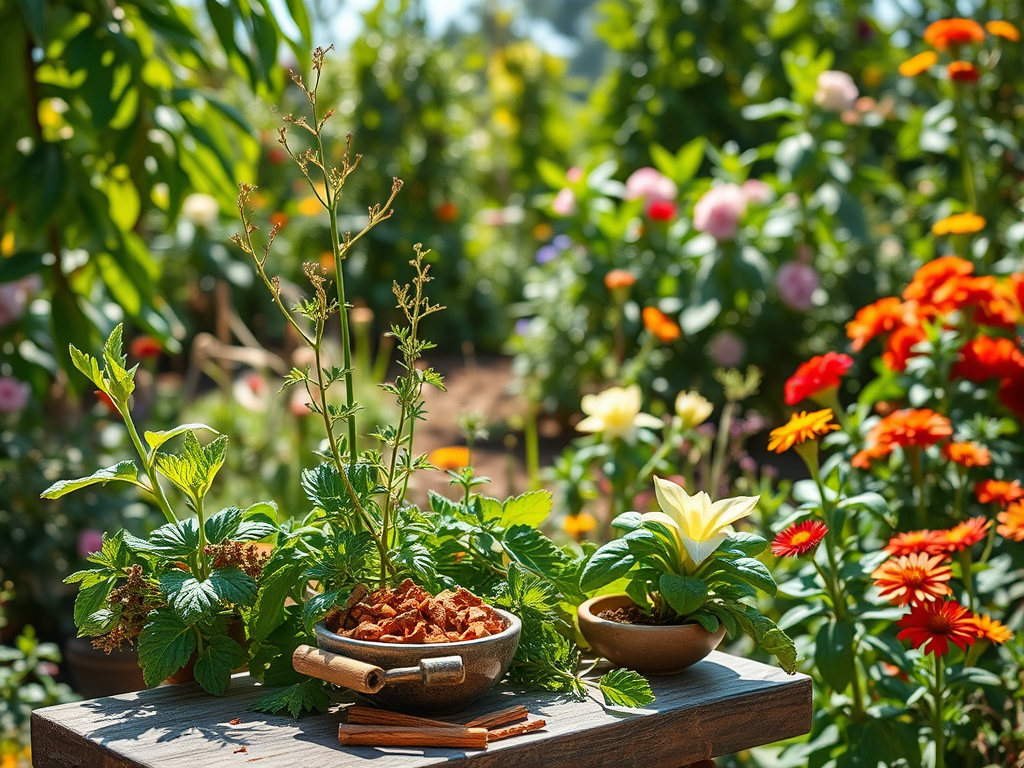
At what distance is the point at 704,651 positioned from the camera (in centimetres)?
138

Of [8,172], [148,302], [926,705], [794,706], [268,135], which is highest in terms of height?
[268,135]

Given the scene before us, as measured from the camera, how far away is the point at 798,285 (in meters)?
3.65

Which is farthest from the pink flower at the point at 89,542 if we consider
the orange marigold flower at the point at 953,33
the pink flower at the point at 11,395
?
the orange marigold flower at the point at 953,33

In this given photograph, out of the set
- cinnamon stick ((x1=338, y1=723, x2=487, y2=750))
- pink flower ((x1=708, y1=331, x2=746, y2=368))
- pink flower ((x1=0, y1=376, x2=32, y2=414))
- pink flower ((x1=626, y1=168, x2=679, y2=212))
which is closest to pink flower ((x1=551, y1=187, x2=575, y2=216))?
pink flower ((x1=626, y1=168, x2=679, y2=212))

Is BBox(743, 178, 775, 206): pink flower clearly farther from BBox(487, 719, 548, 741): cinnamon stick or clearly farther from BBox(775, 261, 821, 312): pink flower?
BBox(487, 719, 548, 741): cinnamon stick

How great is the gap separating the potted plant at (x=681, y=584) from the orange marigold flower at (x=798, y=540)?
0.14 meters

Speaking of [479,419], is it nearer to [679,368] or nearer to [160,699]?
[160,699]

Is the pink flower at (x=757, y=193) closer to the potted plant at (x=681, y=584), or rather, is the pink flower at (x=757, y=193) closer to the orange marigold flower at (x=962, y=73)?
the orange marigold flower at (x=962, y=73)

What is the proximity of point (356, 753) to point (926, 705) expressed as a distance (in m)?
1.13

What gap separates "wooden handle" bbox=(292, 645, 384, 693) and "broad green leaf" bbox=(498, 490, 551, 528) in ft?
1.17

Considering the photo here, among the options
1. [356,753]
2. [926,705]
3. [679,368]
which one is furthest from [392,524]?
[679,368]

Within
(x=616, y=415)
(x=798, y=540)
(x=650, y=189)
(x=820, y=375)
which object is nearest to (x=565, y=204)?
(x=650, y=189)

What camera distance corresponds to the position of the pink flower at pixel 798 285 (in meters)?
3.65

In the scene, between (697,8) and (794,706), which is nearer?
(794,706)
